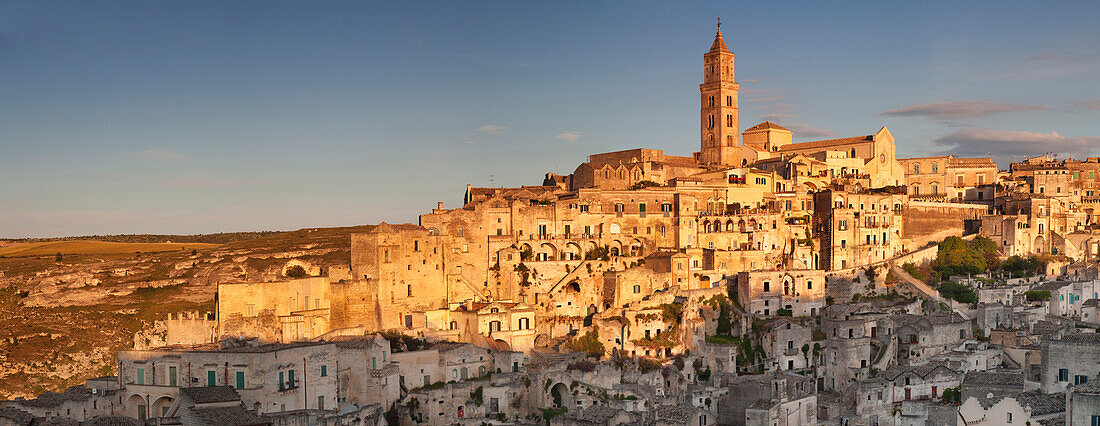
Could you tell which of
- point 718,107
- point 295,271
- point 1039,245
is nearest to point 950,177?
point 1039,245

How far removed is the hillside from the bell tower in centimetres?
2480

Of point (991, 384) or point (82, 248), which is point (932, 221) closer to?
point (991, 384)

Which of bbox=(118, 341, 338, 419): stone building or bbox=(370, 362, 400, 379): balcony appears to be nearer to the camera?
bbox=(118, 341, 338, 419): stone building

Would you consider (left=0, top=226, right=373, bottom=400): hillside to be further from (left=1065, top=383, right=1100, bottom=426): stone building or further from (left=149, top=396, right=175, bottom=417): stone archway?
(left=1065, top=383, right=1100, bottom=426): stone building

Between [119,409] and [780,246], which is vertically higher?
[780,246]

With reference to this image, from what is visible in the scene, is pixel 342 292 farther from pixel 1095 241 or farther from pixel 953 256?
pixel 1095 241

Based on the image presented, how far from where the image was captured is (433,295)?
152 feet

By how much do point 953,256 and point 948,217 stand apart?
488 centimetres

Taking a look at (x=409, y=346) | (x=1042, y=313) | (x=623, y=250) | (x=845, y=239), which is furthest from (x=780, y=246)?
(x=409, y=346)

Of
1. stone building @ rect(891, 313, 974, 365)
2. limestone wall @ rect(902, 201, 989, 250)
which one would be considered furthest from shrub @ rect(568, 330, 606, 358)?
limestone wall @ rect(902, 201, 989, 250)

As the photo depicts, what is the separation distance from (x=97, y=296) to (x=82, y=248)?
2400cm

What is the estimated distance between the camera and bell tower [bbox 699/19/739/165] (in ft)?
219

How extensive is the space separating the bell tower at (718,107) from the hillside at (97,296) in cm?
2480

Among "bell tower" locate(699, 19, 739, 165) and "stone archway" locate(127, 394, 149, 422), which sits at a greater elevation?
"bell tower" locate(699, 19, 739, 165)
